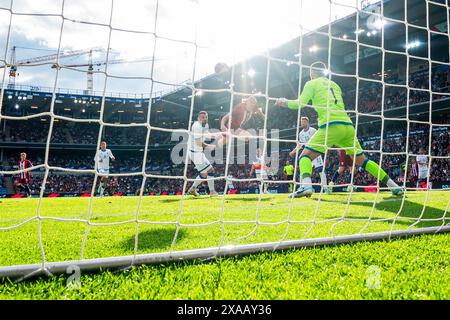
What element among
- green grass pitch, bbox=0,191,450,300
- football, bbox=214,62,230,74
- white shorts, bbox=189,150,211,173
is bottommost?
green grass pitch, bbox=0,191,450,300

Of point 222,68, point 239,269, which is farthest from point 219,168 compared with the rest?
point 239,269

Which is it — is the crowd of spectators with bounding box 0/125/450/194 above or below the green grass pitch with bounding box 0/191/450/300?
above

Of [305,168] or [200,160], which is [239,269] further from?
[200,160]

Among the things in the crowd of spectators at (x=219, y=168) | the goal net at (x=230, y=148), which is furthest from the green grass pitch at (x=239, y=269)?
the crowd of spectators at (x=219, y=168)

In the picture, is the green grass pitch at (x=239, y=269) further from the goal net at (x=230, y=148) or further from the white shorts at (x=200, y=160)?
the white shorts at (x=200, y=160)

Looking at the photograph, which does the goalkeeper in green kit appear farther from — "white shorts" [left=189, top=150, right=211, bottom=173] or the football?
"white shorts" [left=189, top=150, right=211, bottom=173]

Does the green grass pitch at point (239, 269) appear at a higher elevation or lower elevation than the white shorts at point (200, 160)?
lower

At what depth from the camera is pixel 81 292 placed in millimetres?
1610

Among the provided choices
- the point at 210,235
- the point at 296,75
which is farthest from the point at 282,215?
the point at 296,75

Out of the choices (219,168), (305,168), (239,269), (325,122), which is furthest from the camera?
(219,168)

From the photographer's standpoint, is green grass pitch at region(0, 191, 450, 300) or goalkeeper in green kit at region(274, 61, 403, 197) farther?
goalkeeper in green kit at region(274, 61, 403, 197)

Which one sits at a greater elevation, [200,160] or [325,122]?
[325,122]

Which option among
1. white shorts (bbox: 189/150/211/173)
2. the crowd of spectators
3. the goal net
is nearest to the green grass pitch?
the goal net
